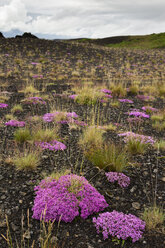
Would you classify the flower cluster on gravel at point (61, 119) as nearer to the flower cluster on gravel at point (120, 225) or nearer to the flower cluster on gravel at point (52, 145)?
the flower cluster on gravel at point (52, 145)

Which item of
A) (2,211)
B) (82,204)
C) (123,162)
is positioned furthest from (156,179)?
(2,211)

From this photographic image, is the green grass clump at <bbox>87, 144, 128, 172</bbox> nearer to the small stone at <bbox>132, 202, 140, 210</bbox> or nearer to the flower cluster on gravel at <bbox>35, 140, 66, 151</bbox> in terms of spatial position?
the small stone at <bbox>132, 202, 140, 210</bbox>

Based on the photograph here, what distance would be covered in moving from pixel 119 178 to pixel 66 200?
1388 millimetres

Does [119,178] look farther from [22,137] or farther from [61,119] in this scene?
[61,119]

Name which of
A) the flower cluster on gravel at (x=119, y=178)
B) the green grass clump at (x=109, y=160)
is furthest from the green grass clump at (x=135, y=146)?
the flower cluster on gravel at (x=119, y=178)

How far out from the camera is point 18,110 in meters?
9.70

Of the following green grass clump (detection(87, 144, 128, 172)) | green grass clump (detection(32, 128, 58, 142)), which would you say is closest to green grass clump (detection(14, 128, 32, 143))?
green grass clump (detection(32, 128, 58, 142))

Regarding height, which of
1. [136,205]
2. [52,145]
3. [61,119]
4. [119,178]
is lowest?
[136,205]

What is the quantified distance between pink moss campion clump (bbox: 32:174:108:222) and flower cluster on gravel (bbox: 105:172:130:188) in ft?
2.26

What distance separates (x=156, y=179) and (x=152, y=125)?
4.05 m

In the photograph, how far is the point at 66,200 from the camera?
12.5 ft

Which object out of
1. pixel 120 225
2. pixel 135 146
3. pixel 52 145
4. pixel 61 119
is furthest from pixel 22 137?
pixel 120 225

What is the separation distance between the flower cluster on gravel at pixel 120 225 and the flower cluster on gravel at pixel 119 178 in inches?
38.8

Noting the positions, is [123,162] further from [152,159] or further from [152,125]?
[152,125]
